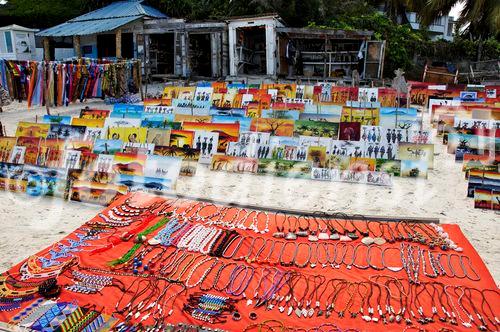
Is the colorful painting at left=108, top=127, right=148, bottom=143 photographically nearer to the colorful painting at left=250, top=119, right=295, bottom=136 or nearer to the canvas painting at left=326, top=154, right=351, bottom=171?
the colorful painting at left=250, top=119, right=295, bottom=136

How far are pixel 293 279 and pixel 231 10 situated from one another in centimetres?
2382

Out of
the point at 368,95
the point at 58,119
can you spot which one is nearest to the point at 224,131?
the point at 58,119

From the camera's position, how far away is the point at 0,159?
29.5 ft

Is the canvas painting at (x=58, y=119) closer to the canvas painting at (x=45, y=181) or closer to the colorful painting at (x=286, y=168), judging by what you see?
the canvas painting at (x=45, y=181)

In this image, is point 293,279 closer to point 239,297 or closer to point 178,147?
point 239,297

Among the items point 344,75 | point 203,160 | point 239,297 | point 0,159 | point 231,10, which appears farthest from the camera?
point 231,10

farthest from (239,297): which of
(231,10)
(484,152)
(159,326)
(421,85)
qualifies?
(231,10)

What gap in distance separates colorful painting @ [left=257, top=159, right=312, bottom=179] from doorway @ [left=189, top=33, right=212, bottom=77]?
17.5 meters

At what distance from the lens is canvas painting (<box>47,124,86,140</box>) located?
10.1 m

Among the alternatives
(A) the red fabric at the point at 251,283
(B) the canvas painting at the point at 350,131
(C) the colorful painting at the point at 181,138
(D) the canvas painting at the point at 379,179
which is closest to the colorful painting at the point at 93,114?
(C) the colorful painting at the point at 181,138

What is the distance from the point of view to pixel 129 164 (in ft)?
25.6

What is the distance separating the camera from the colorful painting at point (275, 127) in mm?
10688

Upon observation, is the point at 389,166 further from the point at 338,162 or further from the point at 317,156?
the point at 317,156

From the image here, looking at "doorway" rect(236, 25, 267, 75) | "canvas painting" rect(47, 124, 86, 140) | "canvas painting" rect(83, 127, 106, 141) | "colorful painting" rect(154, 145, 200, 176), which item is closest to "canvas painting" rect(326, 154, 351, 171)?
"colorful painting" rect(154, 145, 200, 176)
